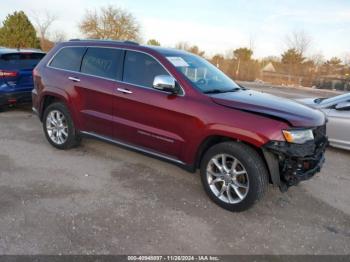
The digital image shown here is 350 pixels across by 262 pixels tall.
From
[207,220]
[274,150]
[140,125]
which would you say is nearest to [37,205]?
[140,125]

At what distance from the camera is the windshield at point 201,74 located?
168 inches

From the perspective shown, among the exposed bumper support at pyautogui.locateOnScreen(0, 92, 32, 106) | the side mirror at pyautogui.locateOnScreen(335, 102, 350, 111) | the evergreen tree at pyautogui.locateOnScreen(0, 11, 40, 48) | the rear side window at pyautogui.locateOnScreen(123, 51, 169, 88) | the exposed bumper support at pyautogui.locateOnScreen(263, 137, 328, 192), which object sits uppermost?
the evergreen tree at pyautogui.locateOnScreen(0, 11, 40, 48)

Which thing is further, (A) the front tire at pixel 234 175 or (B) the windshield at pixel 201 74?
(B) the windshield at pixel 201 74

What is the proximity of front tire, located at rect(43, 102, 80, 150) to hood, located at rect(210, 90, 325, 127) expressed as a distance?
2559 mm

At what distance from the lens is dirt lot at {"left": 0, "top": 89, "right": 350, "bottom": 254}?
3143mm


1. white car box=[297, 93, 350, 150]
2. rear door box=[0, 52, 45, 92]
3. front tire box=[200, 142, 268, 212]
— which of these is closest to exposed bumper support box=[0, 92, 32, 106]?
rear door box=[0, 52, 45, 92]

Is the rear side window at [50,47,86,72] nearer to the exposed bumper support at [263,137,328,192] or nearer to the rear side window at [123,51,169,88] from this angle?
the rear side window at [123,51,169,88]

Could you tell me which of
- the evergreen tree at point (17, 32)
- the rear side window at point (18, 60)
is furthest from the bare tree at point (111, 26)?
the rear side window at point (18, 60)

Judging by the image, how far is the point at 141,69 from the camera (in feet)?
14.9

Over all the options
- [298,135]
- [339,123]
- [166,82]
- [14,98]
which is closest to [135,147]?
[166,82]

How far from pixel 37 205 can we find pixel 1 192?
1.97 feet

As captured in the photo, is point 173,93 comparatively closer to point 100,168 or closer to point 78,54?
point 100,168

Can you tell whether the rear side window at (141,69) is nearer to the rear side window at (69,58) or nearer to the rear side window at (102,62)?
the rear side window at (102,62)

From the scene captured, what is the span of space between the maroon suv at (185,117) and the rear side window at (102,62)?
2 cm
